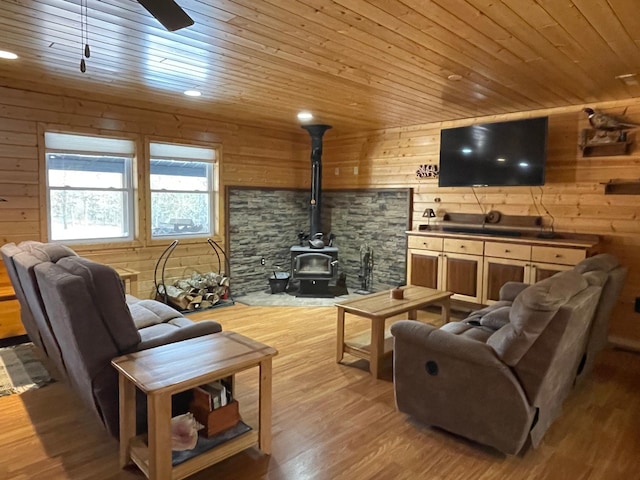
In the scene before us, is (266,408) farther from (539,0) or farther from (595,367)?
(595,367)

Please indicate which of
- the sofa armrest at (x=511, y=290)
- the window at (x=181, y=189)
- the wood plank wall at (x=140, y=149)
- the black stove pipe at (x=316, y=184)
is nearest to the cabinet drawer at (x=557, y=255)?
the sofa armrest at (x=511, y=290)

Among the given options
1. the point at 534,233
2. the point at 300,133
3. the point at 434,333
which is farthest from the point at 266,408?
the point at 300,133

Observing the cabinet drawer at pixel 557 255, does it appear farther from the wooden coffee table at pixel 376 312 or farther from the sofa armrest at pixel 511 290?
the wooden coffee table at pixel 376 312

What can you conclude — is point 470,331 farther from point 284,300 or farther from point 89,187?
point 89,187

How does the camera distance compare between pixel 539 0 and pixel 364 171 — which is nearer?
pixel 539 0

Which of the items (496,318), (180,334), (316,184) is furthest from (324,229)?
(180,334)

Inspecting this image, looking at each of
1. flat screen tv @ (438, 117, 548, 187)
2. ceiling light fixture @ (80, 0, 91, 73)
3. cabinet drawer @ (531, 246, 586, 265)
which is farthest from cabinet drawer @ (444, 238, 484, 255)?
ceiling light fixture @ (80, 0, 91, 73)

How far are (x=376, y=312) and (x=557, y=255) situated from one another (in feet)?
6.84

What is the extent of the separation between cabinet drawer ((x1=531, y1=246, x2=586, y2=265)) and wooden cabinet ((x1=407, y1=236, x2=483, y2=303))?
0.58m

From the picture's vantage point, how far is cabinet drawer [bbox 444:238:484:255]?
16.0 ft

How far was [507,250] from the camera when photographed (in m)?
4.67

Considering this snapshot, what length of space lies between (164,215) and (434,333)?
411cm

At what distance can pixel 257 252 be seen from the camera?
655cm

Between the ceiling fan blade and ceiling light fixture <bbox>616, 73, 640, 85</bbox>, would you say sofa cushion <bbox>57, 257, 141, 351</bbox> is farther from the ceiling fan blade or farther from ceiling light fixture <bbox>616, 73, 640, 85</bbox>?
ceiling light fixture <bbox>616, 73, 640, 85</bbox>
